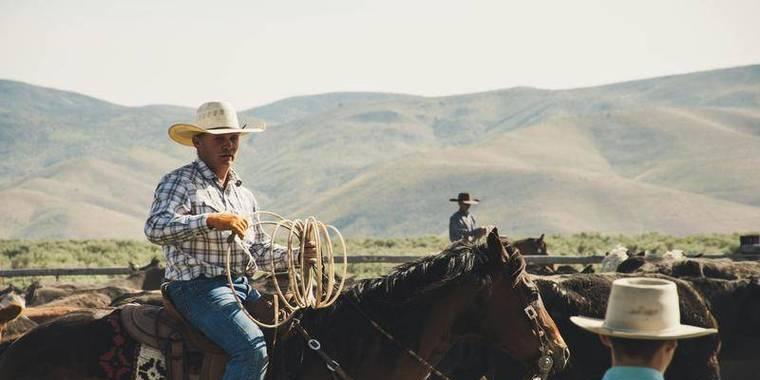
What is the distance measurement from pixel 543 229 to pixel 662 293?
414ft

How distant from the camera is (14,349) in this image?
247 inches

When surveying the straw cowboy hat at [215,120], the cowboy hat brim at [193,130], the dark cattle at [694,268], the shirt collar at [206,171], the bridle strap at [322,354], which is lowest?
the dark cattle at [694,268]

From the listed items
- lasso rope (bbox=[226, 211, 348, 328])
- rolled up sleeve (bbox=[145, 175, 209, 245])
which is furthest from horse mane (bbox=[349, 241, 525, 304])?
rolled up sleeve (bbox=[145, 175, 209, 245])

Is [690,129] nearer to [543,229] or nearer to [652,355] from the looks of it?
[543,229]

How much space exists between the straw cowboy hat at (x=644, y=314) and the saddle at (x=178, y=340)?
2896 mm

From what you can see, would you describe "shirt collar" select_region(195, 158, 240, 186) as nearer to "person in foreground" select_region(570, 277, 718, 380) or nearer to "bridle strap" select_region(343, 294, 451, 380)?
"bridle strap" select_region(343, 294, 451, 380)

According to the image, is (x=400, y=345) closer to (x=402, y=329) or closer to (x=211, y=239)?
(x=402, y=329)

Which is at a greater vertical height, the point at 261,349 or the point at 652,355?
the point at 652,355

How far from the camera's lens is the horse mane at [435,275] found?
255 inches

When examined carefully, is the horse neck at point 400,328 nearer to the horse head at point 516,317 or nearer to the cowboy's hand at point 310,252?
the horse head at point 516,317

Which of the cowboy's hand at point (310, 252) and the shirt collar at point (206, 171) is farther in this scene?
the cowboy's hand at point (310, 252)

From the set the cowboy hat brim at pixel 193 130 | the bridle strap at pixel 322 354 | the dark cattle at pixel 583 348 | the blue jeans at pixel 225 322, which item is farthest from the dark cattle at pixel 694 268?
the blue jeans at pixel 225 322

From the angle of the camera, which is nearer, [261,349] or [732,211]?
[261,349]

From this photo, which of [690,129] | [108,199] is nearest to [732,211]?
[690,129]
